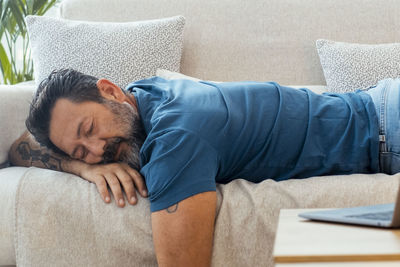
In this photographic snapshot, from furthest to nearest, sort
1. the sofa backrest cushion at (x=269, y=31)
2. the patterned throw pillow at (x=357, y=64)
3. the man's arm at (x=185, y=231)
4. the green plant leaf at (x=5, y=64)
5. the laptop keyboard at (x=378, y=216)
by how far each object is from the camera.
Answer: the green plant leaf at (x=5, y=64)
the sofa backrest cushion at (x=269, y=31)
the patterned throw pillow at (x=357, y=64)
the man's arm at (x=185, y=231)
the laptop keyboard at (x=378, y=216)

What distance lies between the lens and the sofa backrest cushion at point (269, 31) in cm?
217

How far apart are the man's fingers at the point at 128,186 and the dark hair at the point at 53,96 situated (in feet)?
0.74

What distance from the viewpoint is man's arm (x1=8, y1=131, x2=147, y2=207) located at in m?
1.33

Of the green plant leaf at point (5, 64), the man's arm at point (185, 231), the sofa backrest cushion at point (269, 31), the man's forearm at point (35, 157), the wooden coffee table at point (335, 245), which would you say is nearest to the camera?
the wooden coffee table at point (335, 245)

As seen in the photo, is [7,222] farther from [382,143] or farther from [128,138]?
[382,143]

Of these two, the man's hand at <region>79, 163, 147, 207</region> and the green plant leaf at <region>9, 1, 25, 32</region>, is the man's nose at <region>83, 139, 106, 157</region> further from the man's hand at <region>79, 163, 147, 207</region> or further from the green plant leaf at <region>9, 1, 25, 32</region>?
the green plant leaf at <region>9, 1, 25, 32</region>

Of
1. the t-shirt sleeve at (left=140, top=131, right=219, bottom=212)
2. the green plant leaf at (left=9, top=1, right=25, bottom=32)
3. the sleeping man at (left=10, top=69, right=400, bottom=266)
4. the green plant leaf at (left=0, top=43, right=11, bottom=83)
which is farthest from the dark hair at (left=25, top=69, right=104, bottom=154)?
the green plant leaf at (left=0, top=43, right=11, bottom=83)

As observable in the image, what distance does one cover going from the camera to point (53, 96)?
144cm

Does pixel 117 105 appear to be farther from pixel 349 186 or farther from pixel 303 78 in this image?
pixel 303 78

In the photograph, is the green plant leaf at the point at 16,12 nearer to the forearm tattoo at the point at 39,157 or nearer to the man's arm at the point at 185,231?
the forearm tattoo at the point at 39,157

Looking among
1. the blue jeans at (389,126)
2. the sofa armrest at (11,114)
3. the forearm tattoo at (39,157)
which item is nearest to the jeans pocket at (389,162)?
the blue jeans at (389,126)

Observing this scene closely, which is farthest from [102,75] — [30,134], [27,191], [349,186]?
[349,186]

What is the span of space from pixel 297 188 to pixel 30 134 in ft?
2.74

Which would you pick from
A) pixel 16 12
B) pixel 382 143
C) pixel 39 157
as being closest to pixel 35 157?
pixel 39 157
